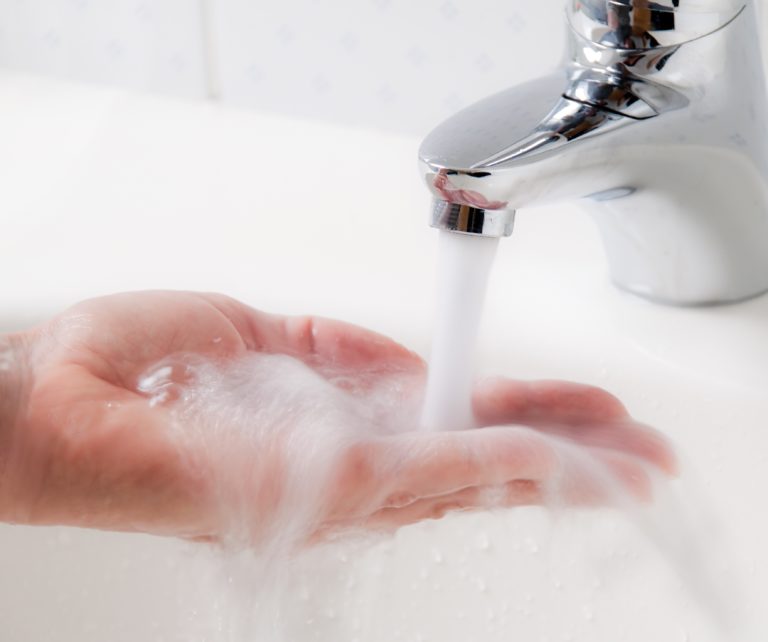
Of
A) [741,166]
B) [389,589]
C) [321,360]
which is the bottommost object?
[389,589]

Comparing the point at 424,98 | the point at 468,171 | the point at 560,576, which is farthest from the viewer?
the point at 424,98

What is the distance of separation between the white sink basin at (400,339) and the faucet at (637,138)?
69 millimetres

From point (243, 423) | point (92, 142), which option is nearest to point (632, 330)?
point (243, 423)

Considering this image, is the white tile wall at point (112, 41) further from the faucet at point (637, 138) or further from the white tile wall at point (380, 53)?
the faucet at point (637, 138)

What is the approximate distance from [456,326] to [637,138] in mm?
112

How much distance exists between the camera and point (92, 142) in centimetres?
74

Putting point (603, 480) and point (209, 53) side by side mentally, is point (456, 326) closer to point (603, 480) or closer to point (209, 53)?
point (603, 480)

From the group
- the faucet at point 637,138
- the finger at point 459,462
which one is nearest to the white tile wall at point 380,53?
the faucet at point 637,138

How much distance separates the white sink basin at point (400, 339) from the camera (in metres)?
0.54

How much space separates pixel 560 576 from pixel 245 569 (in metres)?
0.16

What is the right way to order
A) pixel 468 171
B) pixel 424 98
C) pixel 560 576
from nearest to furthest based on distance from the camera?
1. pixel 468 171
2. pixel 560 576
3. pixel 424 98

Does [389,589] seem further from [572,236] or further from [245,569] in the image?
[572,236]

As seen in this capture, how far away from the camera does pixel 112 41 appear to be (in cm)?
76

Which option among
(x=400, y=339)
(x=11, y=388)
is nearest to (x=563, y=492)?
(x=400, y=339)
